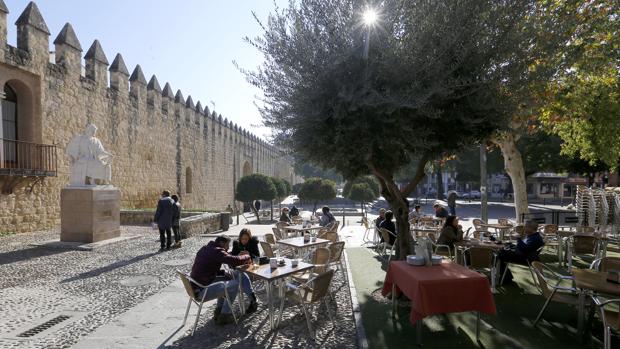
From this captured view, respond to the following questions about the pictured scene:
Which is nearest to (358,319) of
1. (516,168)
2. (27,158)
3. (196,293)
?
(196,293)

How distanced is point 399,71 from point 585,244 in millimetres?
5847


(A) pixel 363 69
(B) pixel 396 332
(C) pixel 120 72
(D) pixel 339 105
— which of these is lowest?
(B) pixel 396 332

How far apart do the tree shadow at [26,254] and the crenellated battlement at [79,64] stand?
5.42 meters

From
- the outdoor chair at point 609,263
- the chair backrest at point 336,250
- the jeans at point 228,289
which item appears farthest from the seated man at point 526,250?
the jeans at point 228,289

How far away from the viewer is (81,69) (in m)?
13.5

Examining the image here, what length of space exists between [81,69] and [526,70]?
45.7ft

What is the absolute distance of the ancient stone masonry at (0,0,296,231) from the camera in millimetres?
11031

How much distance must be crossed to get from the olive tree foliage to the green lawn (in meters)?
2.15

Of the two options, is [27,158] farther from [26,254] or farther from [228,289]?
[228,289]

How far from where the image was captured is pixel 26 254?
8141mm

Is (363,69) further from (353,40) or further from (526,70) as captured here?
(526,70)

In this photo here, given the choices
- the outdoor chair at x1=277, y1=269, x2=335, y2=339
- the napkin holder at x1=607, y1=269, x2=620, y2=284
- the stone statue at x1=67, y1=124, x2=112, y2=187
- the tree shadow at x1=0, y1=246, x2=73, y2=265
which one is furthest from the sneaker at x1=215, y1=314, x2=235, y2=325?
the stone statue at x1=67, y1=124, x2=112, y2=187

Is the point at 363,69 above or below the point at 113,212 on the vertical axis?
above

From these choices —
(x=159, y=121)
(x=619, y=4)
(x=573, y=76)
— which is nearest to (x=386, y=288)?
(x=573, y=76)
